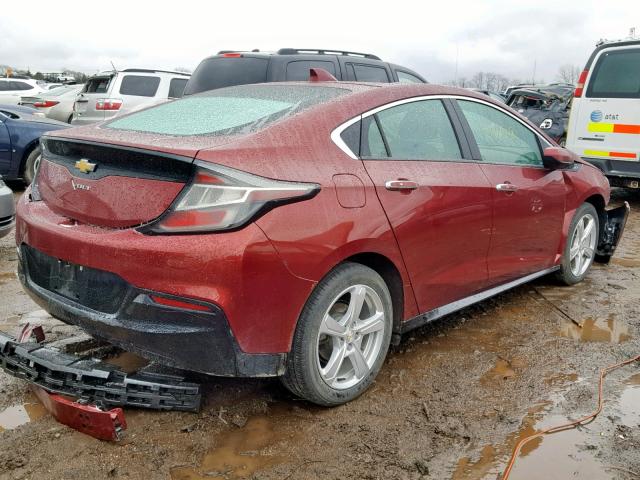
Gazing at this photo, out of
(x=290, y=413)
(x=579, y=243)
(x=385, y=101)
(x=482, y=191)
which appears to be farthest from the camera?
(x=579, y=243)

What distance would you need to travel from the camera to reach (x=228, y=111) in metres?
3.02

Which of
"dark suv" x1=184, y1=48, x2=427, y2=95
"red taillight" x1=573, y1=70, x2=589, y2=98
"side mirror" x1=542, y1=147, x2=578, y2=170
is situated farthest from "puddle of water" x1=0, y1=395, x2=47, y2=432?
"red taillight" x1=573, y1=70, x2=589, y2=98

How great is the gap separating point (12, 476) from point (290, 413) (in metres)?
1.15

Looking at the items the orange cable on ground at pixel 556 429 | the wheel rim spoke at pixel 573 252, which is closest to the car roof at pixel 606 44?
the wheel rim spoke at pixel 573 252

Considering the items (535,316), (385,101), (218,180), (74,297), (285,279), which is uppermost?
(385,101)

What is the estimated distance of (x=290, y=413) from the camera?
283 centimetres

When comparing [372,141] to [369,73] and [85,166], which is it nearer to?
[85,166]

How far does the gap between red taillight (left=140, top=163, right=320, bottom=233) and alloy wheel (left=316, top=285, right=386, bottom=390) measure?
58 cm

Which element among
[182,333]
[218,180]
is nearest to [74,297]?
[182,333]

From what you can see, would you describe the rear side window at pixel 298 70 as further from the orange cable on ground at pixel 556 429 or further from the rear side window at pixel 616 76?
the orange cable on ground at pixel 556 429

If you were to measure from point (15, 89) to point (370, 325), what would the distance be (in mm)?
20498

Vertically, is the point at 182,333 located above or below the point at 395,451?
above

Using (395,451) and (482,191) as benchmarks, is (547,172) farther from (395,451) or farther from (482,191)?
(395,451)

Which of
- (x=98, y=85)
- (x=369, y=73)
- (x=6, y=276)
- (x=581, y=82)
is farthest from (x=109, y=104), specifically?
(x=581, y=82)
